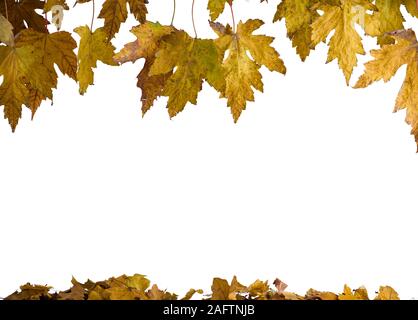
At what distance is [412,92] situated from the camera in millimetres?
1820

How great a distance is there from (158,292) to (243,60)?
87 centimetres

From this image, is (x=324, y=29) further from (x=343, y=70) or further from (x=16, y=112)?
(x=16, y=112)

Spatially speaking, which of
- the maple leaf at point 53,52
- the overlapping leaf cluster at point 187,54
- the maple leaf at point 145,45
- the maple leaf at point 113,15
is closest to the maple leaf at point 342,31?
the overlapping leaf cluster at point 187,54

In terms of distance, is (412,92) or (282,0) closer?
(412,92)

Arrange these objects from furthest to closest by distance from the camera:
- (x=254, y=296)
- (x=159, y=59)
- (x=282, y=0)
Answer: (x=254, y=296) → (x=282, y=0) → (x=159, y=59)

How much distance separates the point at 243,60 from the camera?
1.81m

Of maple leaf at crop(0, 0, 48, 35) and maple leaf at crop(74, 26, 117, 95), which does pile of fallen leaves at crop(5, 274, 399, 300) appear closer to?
maple leaf at crop(74, 26, 117, 95)

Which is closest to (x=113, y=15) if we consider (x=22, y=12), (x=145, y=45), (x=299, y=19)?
(x=145, y=45)

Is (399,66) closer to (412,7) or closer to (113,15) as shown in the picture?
(412,7)

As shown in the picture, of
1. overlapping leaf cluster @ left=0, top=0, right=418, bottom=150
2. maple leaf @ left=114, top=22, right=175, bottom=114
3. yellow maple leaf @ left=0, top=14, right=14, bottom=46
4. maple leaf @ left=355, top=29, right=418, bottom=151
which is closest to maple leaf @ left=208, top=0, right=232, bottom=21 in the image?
overlapping leaf cluster @ left=0, top=0, right=418, bottom=150

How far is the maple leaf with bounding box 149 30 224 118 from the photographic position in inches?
64.3
